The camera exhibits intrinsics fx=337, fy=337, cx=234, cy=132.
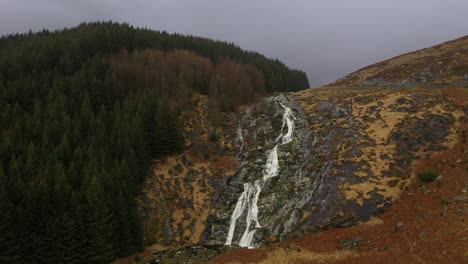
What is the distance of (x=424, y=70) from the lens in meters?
76.6

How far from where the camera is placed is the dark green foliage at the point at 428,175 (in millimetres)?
38188

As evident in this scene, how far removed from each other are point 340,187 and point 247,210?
12.7m

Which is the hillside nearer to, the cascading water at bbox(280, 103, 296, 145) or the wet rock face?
the wet rock face

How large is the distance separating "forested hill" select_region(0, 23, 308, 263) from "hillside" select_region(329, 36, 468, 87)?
82.7 ft

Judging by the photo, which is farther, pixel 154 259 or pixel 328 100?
pixel 328 100

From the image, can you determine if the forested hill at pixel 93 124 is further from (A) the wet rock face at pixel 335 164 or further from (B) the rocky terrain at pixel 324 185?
(A) the wet rock face at pixel 335 164

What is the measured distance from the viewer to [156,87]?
79.6 meters

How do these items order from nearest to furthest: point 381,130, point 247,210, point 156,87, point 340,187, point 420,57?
point 340,187 < point 247,210 < point 381,130 < point 156,87 < point 420,57

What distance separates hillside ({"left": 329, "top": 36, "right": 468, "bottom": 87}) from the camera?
71.5 meters

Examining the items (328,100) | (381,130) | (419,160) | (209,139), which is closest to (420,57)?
(328,100)

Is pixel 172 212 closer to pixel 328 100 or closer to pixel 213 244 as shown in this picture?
pixel 213 244

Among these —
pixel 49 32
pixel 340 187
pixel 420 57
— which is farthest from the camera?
pixel 49 32

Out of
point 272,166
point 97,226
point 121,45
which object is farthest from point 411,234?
point 121,45

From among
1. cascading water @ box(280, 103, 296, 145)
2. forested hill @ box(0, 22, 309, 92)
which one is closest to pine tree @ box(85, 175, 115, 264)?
cascading water @ box(280, 103, 296, 145)
